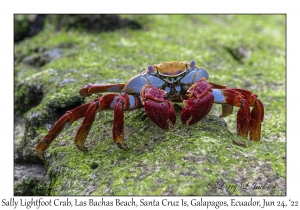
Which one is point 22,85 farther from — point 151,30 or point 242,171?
point 242,171

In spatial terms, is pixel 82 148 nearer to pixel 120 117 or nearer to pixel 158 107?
pixel 120 117

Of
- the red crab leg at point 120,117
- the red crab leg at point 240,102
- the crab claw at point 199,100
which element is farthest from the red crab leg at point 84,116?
the red crab leg at point 240,102

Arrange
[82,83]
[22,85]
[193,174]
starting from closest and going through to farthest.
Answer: [193,174] → [82,83] → [22,85]

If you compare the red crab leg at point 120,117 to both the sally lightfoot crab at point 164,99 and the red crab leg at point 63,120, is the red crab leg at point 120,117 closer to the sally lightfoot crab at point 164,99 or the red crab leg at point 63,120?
the sally lightfoot crab at point 164,99

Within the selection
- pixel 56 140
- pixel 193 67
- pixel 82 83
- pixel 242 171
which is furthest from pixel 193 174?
pixel 82 83

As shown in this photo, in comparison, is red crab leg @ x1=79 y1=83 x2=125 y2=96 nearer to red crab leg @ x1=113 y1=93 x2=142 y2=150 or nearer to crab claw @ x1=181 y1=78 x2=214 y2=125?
red crab leg @ x1=113 y1=93 x2=142 y2=150

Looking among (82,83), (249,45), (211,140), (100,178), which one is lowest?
(100,178)

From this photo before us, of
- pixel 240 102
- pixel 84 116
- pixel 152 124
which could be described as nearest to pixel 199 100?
pixel 240 102
